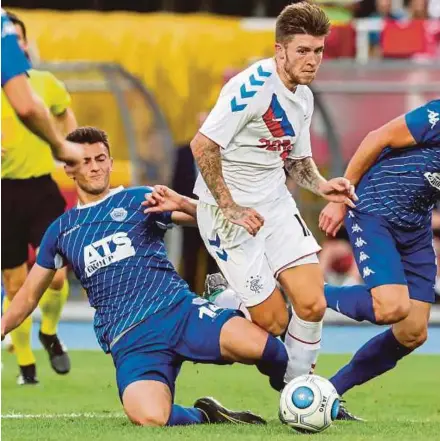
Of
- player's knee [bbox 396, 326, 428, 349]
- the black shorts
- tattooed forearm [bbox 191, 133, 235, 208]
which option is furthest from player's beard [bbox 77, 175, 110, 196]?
the black shorts

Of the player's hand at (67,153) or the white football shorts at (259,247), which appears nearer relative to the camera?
the player's hand at (67,153)

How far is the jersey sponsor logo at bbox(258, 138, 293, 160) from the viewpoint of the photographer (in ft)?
27.0

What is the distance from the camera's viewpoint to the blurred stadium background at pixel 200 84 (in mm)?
15805

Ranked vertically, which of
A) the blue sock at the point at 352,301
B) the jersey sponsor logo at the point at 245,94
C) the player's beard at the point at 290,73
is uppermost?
the player's beard at the point at 290,73

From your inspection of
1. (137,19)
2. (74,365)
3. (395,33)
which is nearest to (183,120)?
(137,19)

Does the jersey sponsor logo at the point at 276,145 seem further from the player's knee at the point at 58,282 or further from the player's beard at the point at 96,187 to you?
the player's knee at the point at 58,282

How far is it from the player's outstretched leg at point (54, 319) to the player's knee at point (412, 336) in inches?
117

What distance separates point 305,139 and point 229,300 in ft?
3.31

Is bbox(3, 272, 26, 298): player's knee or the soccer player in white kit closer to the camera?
the soccer player in white kit

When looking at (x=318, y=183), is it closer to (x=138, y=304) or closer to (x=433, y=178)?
(x=433, y=178)

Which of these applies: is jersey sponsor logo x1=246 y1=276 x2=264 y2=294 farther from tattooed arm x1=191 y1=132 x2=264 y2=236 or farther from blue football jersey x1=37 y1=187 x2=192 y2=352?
tattooed arm x1=191 y1=132 x2=264 y2=236

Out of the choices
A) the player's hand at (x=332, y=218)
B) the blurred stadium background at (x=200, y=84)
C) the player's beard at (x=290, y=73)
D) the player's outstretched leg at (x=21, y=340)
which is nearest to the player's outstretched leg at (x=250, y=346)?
the player's hand at (x=332, y=218)

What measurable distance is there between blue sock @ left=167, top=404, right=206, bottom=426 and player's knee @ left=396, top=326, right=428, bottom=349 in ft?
4.35

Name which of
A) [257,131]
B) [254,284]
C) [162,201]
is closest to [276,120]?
[257,131]
